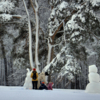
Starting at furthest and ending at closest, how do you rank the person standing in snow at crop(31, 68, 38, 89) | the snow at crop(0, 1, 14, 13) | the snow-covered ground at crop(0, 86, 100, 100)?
1. the snow at crop(0, 1, 14, 13)
2. the person standing in snow at crop(31, 68, 38, 89)
3. the snow-covered ground at crop(0, 86, 100, 100)

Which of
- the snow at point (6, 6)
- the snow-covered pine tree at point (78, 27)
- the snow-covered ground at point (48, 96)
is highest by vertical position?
the snow at point (6, 6)

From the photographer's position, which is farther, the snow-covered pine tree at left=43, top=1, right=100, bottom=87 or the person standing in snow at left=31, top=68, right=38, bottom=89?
the snow-covered pine tree at left=43, top=1, right=100, bottom=87

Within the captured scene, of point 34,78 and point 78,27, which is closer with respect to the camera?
point 34,78

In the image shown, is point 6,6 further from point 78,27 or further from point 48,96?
point 48,96

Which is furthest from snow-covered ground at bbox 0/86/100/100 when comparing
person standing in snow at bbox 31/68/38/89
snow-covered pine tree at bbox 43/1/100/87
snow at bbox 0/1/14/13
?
snow at bbox 0/1/14/13

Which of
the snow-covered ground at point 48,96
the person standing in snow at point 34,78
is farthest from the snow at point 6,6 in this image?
the snow-covered ground at point 48,96

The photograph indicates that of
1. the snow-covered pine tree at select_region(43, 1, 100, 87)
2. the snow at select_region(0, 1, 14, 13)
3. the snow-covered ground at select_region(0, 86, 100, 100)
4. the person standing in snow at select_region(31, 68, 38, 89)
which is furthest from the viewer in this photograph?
the snow at select_region(0, 1, 14, 13)

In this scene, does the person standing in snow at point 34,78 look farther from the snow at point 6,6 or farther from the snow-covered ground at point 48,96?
the snow at point 6,6

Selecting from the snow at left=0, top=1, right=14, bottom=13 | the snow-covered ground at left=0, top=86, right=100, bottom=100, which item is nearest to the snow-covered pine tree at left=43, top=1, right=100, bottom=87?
the snow at left=0, top=1, right=14, bottom=13

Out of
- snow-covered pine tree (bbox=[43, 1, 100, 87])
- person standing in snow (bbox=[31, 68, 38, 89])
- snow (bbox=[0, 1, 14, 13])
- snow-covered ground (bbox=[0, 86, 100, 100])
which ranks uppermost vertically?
snow (bbox=[0, 1, 14, 13])

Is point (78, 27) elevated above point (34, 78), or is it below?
above

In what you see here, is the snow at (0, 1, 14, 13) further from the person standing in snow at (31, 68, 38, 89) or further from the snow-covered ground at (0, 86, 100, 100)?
the snow-covered ground at (0, 86, 100, 100)

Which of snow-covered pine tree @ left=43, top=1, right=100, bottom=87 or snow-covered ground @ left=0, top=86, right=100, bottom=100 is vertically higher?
snow-covered pine tree @ left=43, top=1, right=100, bottom=87

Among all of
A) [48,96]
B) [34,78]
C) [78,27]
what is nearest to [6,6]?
[78,27]
